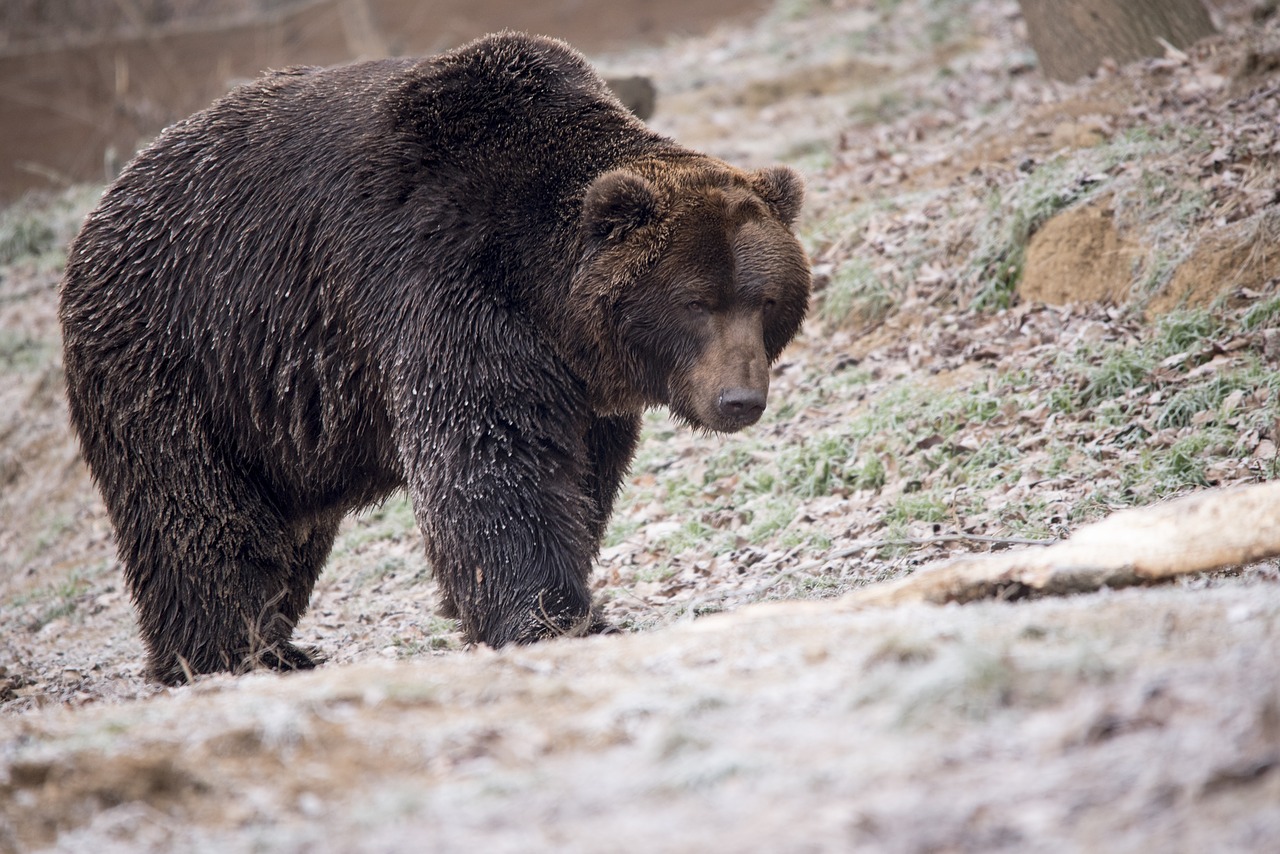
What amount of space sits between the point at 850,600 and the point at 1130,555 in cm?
91

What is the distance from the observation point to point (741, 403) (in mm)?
5230

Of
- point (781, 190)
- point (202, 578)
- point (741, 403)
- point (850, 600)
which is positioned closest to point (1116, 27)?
point (781, 190)

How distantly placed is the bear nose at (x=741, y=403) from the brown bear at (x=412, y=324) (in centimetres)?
1

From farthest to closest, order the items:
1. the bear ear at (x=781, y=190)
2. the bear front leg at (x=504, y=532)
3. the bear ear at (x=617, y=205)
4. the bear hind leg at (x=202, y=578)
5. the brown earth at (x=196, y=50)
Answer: the brown earth at (x=196, y=50), the bear hind leg at (x=202, y=578), the bear ear at (x=781, y=190), the bear ear at (x=617, y=205), the bear front leg at (x=504, y=532)

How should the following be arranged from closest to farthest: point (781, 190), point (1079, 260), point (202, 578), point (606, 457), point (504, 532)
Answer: point (504, 532)
point (781, 190)
point (202, 578)
point (606, 457)
point (1079, 260)

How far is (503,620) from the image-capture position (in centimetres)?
508

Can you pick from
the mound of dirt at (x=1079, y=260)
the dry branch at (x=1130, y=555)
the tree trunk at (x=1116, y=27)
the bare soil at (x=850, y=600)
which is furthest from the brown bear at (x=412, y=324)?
the tree trunk at (x=1116, y=27)

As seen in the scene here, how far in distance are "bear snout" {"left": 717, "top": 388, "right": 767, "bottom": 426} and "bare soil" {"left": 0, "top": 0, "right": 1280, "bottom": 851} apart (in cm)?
84

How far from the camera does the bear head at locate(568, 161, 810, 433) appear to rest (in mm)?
5266

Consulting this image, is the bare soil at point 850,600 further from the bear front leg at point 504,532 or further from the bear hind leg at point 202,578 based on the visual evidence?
the bear front leg at point 504,532

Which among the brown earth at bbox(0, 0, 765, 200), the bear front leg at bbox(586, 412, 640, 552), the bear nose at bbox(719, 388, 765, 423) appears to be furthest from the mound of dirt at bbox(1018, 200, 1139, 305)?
the brown earth at bbox(0, 0, 765, 200)

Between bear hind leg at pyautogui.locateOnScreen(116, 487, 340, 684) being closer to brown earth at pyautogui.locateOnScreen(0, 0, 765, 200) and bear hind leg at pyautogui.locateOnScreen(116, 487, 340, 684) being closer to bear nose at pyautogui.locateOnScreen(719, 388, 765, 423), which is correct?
bear nose at pyautogui.locateOnScreen(719, 388, 765, 423)

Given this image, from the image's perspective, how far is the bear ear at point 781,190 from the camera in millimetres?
5656

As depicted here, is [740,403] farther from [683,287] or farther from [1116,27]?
[1116,27]
